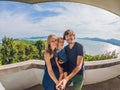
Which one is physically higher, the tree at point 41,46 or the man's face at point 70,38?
the man's face at point 70,38

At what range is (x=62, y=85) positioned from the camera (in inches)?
91.4

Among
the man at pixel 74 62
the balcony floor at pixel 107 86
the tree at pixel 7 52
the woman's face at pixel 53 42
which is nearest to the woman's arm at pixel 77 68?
the man at pixel 74 62

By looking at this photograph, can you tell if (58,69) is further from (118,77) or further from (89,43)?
(118,77)

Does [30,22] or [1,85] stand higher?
[30,22]

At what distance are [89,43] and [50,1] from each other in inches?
20.1

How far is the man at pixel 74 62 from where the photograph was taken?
233 centimetres

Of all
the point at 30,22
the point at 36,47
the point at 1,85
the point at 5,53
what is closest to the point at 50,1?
the point at 30,22

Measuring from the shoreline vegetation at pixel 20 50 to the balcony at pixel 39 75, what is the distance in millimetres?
46

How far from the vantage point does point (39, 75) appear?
2334 mm

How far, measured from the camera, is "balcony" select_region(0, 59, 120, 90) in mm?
2301

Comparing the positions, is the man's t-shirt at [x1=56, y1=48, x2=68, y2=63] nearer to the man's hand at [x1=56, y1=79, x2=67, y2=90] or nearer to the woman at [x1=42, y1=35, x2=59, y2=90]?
the woman at [x1=42, y1=35, x2=59, y2=90]

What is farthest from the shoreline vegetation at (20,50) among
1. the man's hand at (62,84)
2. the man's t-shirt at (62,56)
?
the man's hand at (62,84)

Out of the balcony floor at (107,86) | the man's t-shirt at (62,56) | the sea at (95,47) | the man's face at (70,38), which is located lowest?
the balcony floor at (107,86)

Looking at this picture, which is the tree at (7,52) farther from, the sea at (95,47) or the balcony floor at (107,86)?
the sea at (95,47)
